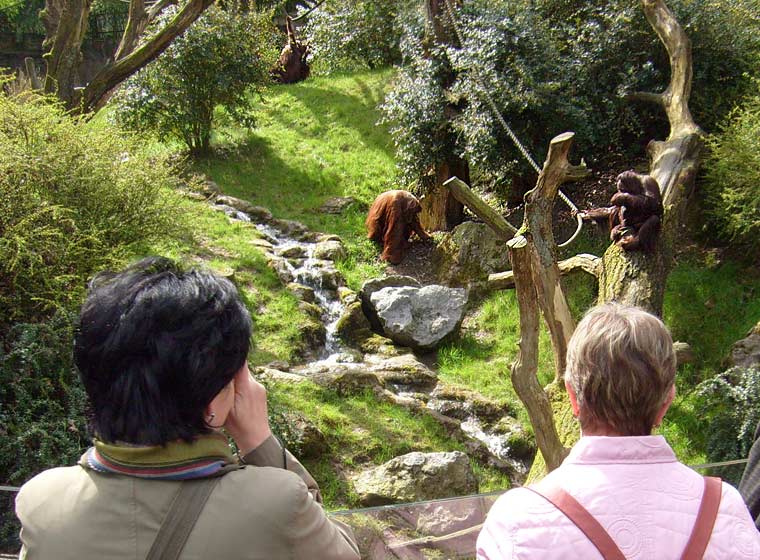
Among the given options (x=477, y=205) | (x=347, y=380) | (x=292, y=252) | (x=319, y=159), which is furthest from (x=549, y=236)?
(x=319, y=159)

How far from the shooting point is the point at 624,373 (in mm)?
1688

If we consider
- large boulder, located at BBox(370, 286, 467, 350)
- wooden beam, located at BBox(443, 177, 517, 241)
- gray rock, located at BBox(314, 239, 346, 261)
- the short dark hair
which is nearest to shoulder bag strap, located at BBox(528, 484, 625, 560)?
the short dark hair

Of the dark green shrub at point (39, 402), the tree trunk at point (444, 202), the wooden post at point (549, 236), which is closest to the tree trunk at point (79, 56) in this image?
the dark green shrub at point (39, 402)

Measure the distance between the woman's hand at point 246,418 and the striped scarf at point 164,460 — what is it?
6.5 inches

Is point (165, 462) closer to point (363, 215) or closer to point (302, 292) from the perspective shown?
point (302, 292)

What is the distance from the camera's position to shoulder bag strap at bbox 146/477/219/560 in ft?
4.52

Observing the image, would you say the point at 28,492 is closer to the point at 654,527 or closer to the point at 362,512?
the point at 654,527

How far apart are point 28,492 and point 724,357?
7.46 m

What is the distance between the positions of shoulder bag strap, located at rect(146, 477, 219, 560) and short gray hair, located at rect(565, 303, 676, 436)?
2.76ft

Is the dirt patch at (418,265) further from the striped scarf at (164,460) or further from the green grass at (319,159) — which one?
the striped scarf at (164,460)

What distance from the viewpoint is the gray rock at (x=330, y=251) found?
10617mm

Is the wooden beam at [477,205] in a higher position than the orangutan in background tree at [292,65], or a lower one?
lower

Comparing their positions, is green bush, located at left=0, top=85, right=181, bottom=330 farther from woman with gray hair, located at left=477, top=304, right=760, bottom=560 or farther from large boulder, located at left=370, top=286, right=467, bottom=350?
woman with gray hair, located at left=477, top=304, right=760, bottom=560

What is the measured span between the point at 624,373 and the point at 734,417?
523cm
